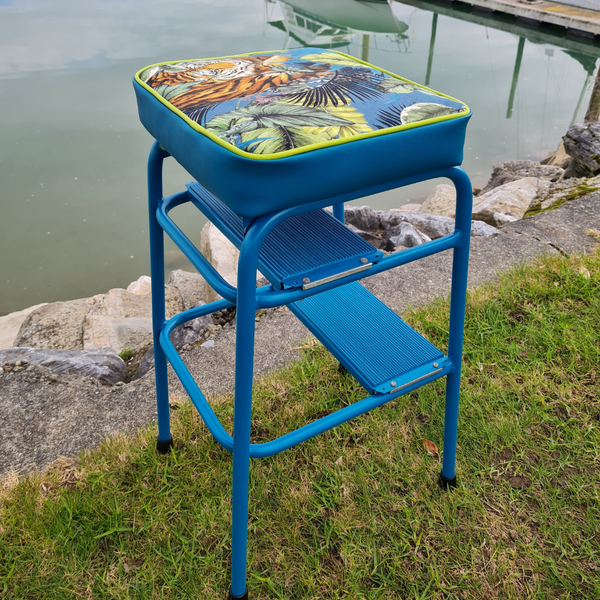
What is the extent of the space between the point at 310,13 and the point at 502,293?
47.1ft

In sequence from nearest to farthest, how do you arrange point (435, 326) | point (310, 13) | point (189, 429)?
point (189, 429) < point (435, 326) < point (310, 13)

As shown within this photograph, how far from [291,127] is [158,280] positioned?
1.98 ft

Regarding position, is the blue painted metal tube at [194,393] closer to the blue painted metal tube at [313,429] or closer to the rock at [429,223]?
the blue painted metal tube at [313,429]

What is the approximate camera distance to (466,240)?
1134mm

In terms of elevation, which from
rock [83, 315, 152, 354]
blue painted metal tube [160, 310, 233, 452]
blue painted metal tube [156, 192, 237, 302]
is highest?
blue painted metal tube [156, 192, 237, 302]

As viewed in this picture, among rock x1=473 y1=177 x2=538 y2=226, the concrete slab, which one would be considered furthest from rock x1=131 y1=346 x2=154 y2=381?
rock x1=473 y1=177 x2=538 y2=226

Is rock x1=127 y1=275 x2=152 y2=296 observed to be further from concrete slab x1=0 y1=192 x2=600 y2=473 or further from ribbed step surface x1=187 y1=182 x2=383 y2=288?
ribbed step surface x1=187 y1=182 x2=383 y2=288

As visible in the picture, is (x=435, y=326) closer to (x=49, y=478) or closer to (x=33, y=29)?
(x=49, y=478)

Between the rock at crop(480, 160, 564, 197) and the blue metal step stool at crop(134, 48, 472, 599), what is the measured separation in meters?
4.03

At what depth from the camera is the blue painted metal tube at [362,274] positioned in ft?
3.15

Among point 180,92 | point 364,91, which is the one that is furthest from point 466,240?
point 180,92

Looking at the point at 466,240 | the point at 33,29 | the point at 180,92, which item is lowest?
the point at 33,29

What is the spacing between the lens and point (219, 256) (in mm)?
3182

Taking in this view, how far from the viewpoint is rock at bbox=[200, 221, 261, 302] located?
3.06m
